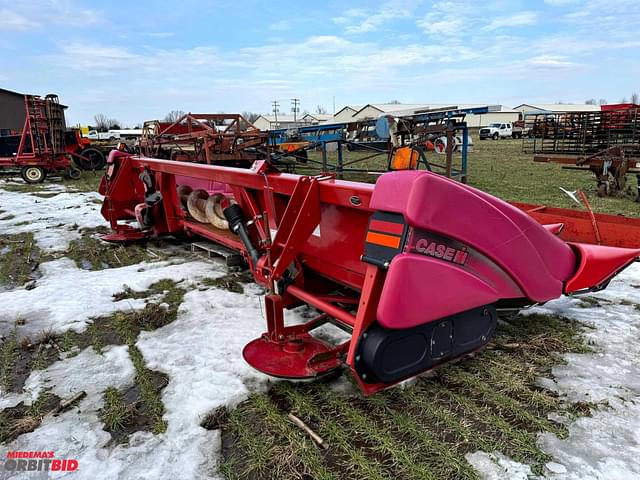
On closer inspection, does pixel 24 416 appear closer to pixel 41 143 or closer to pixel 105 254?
pixel 105 254

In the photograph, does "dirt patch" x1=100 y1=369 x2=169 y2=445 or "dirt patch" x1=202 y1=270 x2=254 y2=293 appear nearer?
"dirt patch" x1=100 y1=369 x2=169 y2=445

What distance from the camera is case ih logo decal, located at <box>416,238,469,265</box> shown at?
1.99 metres

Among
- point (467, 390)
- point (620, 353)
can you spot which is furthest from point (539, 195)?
point (467, 390)

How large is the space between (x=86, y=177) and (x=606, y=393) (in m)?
15.7

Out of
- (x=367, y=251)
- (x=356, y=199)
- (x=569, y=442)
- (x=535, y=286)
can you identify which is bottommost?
(x=569, y=442)

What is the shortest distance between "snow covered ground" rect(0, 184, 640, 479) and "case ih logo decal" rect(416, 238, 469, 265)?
0.87 meters

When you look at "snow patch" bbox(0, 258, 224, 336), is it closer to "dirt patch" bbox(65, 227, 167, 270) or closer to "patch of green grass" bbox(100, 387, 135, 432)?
"dirt patch" bbox(65, 227, 167, 270)

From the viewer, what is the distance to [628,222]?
11.2 ft

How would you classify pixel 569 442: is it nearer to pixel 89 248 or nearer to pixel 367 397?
pixel 367 397

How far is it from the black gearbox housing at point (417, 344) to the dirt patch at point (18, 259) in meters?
3.95

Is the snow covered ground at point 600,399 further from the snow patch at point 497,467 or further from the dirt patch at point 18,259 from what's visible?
the dirt patch at point 18,259

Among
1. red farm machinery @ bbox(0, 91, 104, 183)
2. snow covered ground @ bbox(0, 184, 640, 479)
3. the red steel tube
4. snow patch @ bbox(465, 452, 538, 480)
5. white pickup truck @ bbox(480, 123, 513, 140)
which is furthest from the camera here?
white pickup truck @ bbox(480, 123, 513, 140)

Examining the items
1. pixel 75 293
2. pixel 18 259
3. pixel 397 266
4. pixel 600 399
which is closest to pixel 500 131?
pixel 18 259

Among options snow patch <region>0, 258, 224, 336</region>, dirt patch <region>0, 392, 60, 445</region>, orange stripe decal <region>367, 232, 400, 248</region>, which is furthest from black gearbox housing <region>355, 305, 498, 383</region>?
snow patch <region>0, 258, 224, 336</region>
